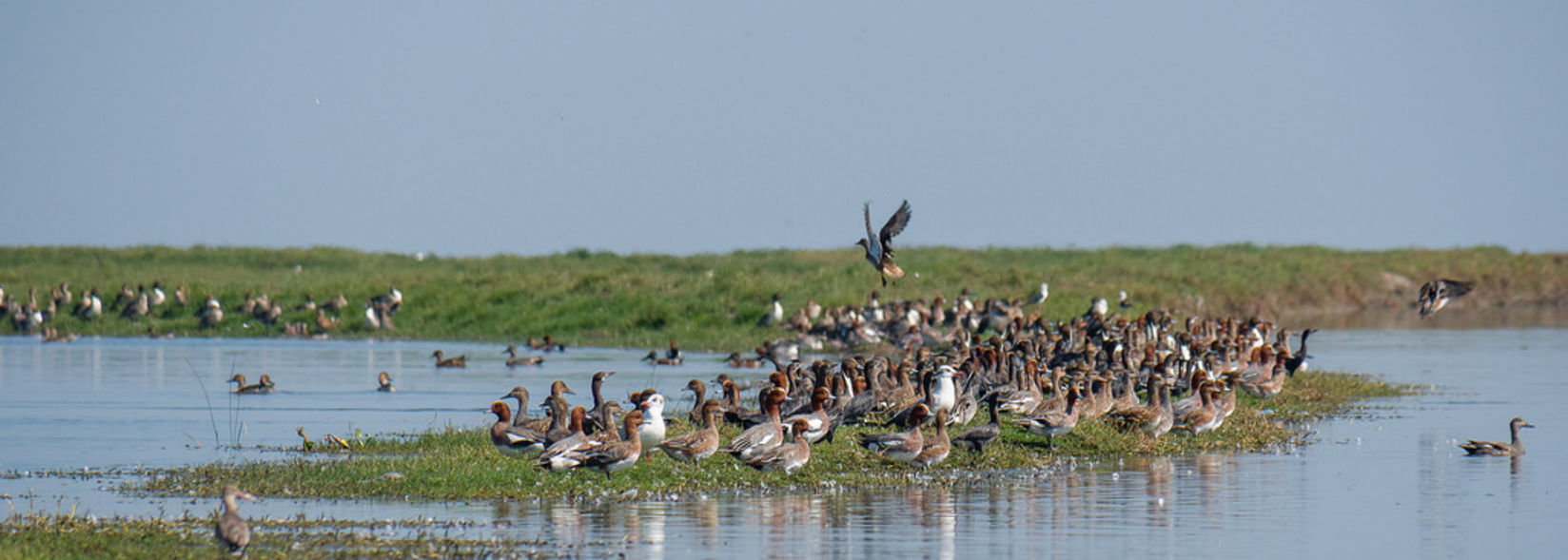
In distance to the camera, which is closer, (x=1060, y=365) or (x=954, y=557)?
(x=954, y=557)

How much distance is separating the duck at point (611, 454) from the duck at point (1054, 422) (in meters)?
5.72

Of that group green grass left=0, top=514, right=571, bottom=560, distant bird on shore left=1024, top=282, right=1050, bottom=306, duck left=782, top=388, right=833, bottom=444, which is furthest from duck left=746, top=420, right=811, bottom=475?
distant bird on shore left=1024, top=282, right=1050, bottom=306

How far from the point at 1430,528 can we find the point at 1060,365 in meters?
13.9

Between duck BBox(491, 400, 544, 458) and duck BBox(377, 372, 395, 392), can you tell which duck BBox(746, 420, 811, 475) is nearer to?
duck BBox(491, 400, 544, 458)

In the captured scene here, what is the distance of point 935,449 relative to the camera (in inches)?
792

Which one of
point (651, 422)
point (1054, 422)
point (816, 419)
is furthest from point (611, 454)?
point (1054, 422)

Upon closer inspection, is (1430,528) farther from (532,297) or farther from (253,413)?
(532,297)

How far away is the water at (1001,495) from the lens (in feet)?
51.7

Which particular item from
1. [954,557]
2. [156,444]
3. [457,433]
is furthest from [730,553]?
[156,444]

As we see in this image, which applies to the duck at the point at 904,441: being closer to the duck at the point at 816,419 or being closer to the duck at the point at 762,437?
the duck at the point at 816,419

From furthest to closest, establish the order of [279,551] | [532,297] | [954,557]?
[532,297] → [954,557] → [279,551]

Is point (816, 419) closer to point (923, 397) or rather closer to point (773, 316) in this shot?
point (923, 397)

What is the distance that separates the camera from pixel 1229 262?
80.8 meters

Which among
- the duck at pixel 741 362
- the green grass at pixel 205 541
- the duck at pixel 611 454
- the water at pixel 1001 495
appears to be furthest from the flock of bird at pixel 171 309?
the green grass at pixel 205 541
